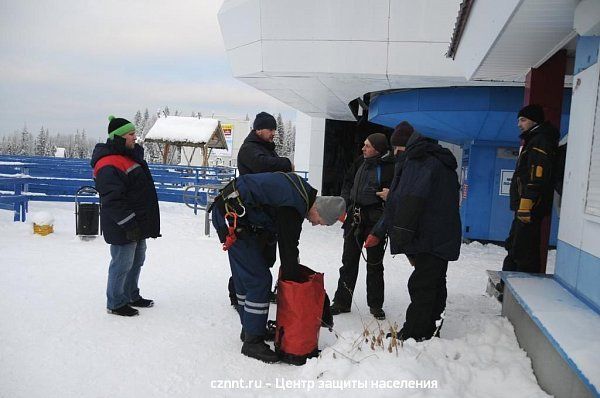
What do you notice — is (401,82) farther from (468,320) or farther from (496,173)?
(468,320)

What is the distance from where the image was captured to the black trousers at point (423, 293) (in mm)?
3229

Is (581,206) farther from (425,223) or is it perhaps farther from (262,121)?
(262,121)

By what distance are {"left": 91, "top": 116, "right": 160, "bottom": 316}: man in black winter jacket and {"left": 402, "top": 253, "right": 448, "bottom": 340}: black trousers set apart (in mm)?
2353

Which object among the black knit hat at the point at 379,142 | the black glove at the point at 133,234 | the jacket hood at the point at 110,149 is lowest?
the black glove at the point at 133,234

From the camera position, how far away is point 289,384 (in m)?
2.80

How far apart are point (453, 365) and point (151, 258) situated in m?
4.64

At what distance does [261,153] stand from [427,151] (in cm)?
152

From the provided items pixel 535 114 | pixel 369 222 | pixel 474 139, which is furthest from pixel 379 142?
pixel 474 139

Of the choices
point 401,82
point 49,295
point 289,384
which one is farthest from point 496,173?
point 49,295

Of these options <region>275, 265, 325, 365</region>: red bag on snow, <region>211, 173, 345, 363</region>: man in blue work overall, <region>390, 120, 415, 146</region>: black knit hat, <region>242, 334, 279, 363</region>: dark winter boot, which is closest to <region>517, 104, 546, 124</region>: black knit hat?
<region>390, 120, 415, 146</region>: black knit hat

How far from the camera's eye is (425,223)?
3217 millimetres

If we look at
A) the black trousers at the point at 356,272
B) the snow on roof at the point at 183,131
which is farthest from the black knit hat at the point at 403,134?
the snow on roof at the point at 183,131

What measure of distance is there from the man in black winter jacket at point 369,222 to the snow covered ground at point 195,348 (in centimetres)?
20

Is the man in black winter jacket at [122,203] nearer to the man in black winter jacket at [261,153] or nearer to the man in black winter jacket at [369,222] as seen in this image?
the man in black winter jacket at [261,153]
